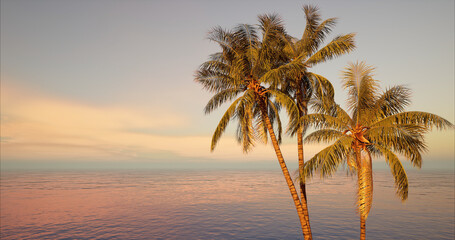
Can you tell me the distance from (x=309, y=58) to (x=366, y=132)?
540 cm

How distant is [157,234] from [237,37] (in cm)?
2426

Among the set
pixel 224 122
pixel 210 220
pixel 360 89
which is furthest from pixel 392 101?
pixel 210 220

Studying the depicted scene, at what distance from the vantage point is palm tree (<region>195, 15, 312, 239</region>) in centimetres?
1609

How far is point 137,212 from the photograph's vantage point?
43531 mm

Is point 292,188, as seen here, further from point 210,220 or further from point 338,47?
point 210,220

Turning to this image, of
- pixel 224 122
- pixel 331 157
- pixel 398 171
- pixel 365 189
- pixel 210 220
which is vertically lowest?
pixel 210 220

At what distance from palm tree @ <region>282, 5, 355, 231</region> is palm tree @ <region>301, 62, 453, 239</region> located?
3.23 ft

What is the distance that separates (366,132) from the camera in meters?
14.3

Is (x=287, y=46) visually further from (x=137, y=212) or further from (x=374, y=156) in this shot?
(x=137, y=212)

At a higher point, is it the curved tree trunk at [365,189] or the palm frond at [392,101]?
the palm frond at [392,101]

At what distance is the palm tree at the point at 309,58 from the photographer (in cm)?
1541

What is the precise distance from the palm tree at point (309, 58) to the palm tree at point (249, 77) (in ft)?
2.37

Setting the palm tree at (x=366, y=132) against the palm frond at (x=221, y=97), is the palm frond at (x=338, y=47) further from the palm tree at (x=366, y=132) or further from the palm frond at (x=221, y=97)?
the palm frond at (x=221, y=97)

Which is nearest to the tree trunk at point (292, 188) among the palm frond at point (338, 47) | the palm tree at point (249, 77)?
the palm tree at point (249, 77)
